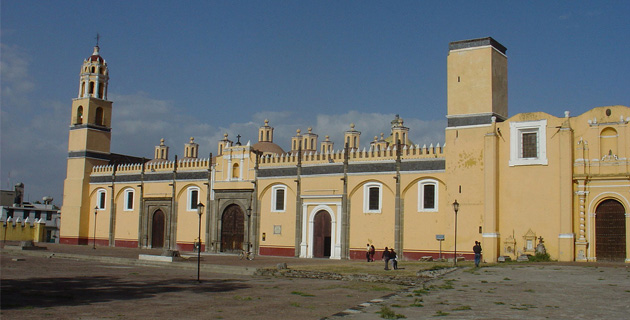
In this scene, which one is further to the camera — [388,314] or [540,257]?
[540,257]

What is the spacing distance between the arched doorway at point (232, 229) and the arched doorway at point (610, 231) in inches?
799

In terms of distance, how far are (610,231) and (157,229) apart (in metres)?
28.6

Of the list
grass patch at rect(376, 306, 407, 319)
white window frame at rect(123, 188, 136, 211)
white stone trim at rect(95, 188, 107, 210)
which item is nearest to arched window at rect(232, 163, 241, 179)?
white window frame at rect(123, 188, 136, 211)

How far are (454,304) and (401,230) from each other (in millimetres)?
18232

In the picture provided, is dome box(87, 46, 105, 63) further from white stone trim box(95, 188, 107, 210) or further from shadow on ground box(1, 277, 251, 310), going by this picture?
shadow on ground box(1, 277, 251, 310)

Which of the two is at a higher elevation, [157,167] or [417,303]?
[157,167]

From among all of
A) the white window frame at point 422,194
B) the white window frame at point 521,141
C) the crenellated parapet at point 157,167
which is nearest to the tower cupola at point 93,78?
the crenellated parapet at point 157,167

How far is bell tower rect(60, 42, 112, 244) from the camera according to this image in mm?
46000

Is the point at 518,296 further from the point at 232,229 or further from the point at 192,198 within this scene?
the point at 192,198

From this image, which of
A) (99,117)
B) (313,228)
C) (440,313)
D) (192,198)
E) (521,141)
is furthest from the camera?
(99,117)

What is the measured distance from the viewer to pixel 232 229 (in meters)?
39.0

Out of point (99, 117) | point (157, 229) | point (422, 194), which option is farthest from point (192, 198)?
point (422, 194)

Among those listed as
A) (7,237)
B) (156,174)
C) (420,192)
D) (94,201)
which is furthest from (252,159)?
(7,237)

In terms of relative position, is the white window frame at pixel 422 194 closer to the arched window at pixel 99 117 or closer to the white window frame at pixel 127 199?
the white window frame at pixel 127 199
